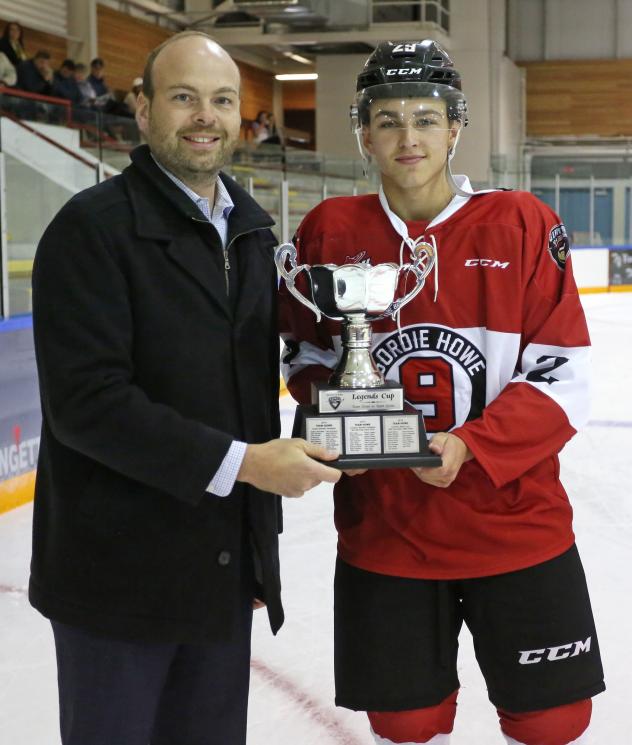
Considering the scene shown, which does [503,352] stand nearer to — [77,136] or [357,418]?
[357,418]

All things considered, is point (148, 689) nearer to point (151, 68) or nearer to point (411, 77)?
point (151, 68)

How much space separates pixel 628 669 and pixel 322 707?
774 mm

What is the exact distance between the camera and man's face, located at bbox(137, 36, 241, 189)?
58.4 inches

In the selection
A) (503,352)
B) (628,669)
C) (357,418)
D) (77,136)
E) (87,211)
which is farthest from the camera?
(77,136)

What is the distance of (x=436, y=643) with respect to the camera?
1702 millimetres

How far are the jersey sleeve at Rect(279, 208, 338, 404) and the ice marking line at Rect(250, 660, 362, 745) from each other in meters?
0.83

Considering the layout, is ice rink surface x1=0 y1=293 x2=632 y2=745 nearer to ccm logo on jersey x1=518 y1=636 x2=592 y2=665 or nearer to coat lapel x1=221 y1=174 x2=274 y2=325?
ccm logo on jersey x1=518 y1=636 x2=592 y2=665

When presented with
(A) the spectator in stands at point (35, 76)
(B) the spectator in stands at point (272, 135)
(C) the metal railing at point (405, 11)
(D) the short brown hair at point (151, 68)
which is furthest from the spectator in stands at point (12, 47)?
(D) the short brown hair at point (151, 68)

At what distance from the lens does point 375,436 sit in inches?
58.5

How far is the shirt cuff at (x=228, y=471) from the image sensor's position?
1389 millimetres

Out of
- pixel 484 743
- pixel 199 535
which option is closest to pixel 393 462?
pixel 199 535

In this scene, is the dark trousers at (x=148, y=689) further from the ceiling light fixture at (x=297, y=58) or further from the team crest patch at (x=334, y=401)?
the ceiling light fixture at (x=297, y=58)

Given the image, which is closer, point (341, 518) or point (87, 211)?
point (87, 211)

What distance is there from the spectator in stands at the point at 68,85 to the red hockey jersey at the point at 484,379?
836cm
